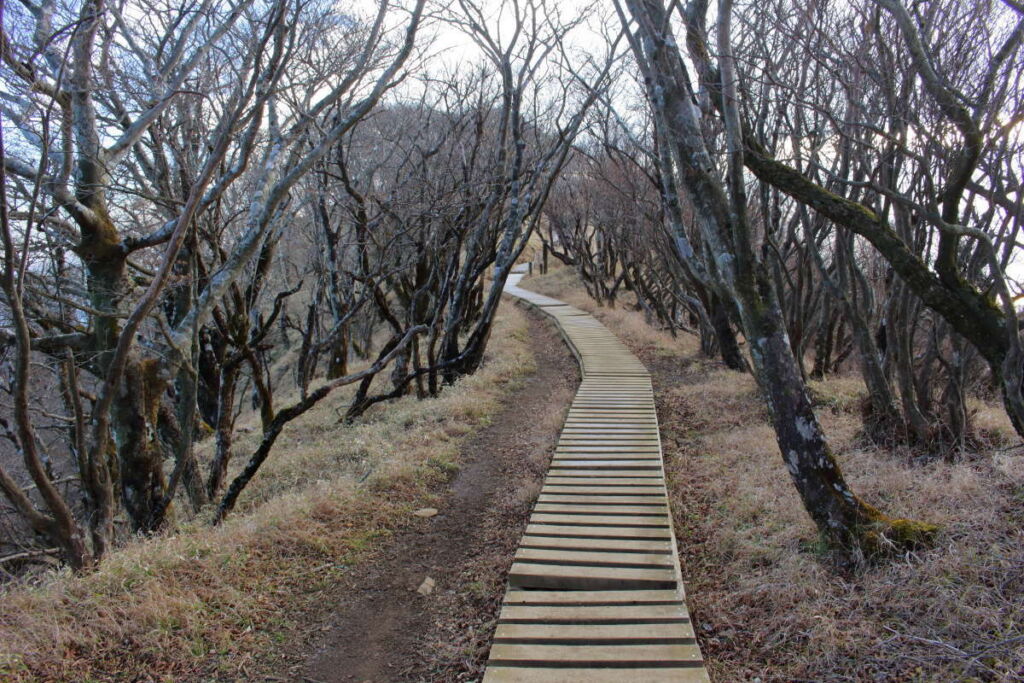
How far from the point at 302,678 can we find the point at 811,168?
23.1 ft

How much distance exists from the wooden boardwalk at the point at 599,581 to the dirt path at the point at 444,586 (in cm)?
35

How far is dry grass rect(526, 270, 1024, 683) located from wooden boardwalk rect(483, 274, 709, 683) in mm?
318

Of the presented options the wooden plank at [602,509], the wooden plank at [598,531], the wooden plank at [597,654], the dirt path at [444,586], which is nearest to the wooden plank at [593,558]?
the wooden plank at [598,531]

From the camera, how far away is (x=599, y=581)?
419 cm

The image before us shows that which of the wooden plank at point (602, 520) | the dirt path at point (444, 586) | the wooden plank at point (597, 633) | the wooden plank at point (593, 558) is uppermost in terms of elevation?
the wooden plank at point (602, 520)

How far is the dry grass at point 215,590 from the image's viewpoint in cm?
367

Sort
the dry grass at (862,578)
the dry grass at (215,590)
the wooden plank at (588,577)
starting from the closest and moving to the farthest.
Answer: the dry grass at (862,578) < the dry grass at (215,590) < the wooden plank at (588,577)

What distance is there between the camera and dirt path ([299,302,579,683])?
384cm

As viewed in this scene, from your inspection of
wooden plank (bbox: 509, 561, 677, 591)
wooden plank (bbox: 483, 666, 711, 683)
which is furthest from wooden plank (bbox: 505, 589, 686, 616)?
wooden plank (bbox: 483, 666, 711, 683)

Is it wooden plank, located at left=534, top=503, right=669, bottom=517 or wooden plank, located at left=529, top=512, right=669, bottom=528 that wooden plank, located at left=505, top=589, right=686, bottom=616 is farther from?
wooden plank, located at left=534, top=503, right=669, bottom=517

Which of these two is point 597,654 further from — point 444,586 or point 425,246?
point 425,246

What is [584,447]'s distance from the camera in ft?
22.7

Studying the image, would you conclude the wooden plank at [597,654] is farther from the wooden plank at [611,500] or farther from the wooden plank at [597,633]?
the wooden plank at [611,500]

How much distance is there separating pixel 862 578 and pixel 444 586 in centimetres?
277
